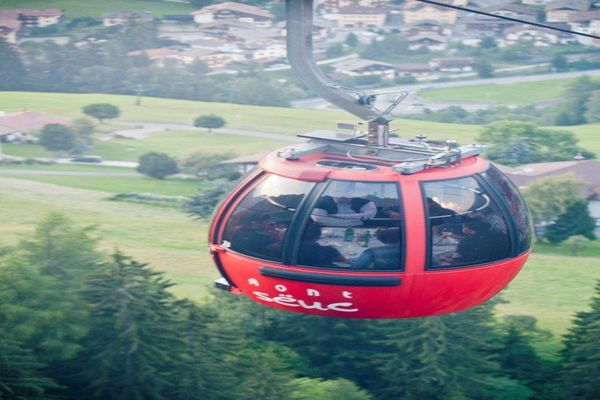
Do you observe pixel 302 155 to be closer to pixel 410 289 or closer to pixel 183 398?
pixel 410 289

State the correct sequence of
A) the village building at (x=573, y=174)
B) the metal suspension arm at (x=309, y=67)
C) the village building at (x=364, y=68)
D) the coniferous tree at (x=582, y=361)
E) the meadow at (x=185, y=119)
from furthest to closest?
the village building at (x=364, y=68) → the meadow at (x=185, y=119) → the village building at (x=573, y=174) → the coniferous tree at (x=582, y=361) → the metal suspension arm at (x=309, y=67)

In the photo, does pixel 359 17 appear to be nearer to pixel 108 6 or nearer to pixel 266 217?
pixel 108 6

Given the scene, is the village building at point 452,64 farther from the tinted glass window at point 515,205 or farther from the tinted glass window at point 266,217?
the tinted glass window at point 266,217

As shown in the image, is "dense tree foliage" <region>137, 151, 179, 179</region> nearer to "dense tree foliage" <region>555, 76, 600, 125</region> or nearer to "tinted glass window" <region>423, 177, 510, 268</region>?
"dense tree foliage" <region>555, 76, 600, 125</region>

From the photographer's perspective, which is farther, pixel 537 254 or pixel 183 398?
pixel 537 254

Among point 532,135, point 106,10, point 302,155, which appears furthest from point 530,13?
point 302,155

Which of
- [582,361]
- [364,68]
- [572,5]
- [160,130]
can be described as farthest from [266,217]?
[572,5]

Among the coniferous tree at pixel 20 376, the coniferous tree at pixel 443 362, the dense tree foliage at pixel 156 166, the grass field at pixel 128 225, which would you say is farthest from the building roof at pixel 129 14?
the coniferous tree at pixel 20 376
